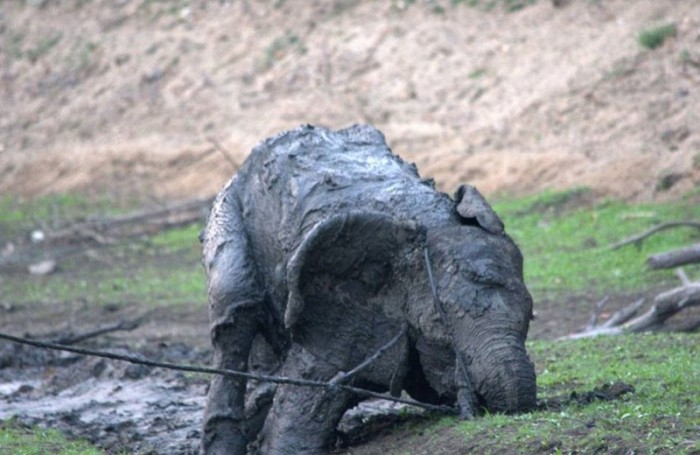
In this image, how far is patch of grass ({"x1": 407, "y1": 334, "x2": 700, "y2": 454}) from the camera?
6.34 meters

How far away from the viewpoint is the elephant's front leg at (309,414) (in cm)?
759

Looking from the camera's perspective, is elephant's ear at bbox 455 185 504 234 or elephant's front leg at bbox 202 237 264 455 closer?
elephant's ear at bbox 455 185 504 234

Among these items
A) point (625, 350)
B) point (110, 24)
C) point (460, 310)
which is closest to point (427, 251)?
point (460, 310)

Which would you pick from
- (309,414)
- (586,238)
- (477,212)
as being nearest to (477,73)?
(586,238)

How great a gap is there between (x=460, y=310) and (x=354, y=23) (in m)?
17.6

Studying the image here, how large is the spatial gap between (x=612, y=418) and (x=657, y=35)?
13.7 m

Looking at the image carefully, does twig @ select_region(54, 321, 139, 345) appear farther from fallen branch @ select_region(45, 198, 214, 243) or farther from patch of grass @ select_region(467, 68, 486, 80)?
patch of grass @ select_region(467, 68, 486, 80)

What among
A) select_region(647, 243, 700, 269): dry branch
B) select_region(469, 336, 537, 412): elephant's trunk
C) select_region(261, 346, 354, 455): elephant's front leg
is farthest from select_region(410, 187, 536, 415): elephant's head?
select_region(647, 243, 700, 269): dry branch

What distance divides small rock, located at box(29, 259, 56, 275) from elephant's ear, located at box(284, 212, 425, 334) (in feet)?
38.7

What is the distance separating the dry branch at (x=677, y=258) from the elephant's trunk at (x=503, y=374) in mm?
5080

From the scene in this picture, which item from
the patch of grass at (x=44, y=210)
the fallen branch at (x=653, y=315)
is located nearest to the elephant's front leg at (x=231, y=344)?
the fallen branch at (x=653, y=315)

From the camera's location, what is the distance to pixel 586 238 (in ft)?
54.1

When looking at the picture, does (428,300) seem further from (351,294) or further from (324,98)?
(324,98)

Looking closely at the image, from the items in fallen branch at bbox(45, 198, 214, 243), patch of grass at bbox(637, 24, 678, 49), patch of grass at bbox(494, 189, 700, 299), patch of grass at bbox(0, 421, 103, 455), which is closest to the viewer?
patch of grass at bbox(0, 421, 103, 455)
